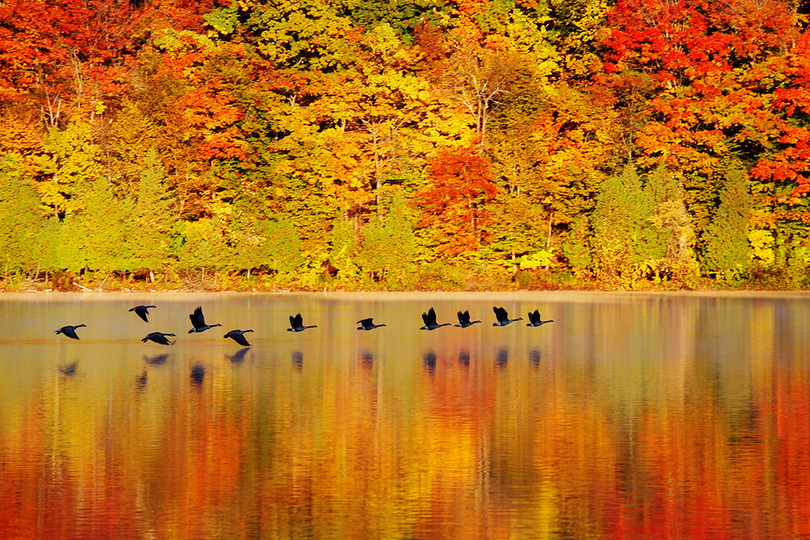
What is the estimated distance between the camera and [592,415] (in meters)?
19.0

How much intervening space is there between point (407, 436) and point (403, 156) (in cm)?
4960

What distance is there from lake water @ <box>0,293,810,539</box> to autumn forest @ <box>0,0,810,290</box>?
28700mm

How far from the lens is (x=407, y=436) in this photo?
17156mm

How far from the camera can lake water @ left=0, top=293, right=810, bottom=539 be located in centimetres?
1236

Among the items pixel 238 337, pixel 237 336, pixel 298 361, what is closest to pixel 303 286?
pixel 238 337

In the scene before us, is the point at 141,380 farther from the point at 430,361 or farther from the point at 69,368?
the point at 430,361

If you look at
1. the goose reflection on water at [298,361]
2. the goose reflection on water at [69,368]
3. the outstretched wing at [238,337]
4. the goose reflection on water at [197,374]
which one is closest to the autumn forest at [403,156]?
the outstretched wing at [238,337]

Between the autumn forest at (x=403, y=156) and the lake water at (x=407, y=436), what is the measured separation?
2870 cm

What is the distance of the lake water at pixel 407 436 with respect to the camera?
12359mm

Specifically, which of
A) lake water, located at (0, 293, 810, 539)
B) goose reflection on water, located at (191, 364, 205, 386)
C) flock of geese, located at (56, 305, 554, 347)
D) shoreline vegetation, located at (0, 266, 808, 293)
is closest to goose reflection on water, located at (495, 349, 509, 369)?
lake water, located at (0, 293, 810, 539)

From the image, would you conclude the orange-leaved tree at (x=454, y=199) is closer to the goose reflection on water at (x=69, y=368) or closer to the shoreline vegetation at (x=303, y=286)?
the shoreline vegetation at (x=303, y=286)

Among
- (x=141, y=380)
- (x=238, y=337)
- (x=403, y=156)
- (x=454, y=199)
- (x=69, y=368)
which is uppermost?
(x=403, y=156)

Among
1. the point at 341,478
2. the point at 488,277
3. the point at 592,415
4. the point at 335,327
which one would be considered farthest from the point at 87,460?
the point at 488,277

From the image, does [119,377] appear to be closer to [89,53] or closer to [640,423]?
[640,423]
